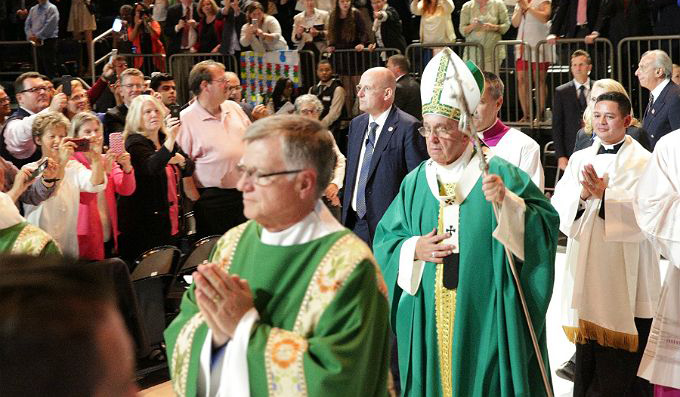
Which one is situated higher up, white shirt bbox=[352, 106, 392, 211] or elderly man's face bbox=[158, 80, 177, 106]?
elderly man's face bbox=[158, 80, 177, 106]

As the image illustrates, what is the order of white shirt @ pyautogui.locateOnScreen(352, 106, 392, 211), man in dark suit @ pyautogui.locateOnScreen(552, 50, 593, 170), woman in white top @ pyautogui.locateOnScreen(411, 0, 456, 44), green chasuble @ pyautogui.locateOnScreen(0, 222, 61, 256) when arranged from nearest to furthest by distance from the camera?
green chasuble @ pyautogui.locateOnScreen(0, 222, 61, 256)
white shirt @ pyautogui.locateOnScreen(352, 106, 392, 211)
man in dark suit @ pyautogui.locateOnScreen(552, 50, 593, 170)
woman in white top @ pyautogui.locateOnScreen(411, 0, 456, 44)

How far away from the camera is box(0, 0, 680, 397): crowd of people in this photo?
2.90m

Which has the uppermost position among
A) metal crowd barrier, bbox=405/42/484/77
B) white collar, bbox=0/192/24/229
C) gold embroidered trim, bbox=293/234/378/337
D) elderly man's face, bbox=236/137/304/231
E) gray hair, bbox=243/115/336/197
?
metal crowd barrier, bbox=405/42/484/77

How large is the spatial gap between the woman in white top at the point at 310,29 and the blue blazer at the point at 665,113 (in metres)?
5.05

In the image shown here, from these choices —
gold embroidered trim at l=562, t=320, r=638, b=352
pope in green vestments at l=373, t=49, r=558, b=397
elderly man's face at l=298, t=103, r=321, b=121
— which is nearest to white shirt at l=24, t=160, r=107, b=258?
pope in green vestments at l=373, t=49, r=558, b=397

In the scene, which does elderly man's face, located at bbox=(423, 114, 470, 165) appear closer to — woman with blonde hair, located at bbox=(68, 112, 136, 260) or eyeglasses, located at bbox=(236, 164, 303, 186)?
eyeglasses, located at bbox=(236, 164, 303, 186)

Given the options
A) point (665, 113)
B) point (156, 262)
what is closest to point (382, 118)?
point (156, 262)

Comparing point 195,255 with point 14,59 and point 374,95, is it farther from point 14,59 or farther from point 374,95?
point 14,59

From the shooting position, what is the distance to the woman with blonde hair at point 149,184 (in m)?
6.90

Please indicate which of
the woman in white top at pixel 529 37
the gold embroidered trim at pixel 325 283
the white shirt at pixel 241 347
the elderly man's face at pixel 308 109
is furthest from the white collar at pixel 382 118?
the woman in white top at pixel 529 37

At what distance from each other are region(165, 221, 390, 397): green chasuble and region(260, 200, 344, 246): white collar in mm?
19

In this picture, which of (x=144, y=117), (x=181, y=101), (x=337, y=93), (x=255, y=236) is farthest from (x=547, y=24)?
(x=255, y=236)

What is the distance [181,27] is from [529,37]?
4.76 metres

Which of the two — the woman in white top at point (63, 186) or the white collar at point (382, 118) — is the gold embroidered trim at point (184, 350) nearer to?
the woman in white top at point (63, 186)
